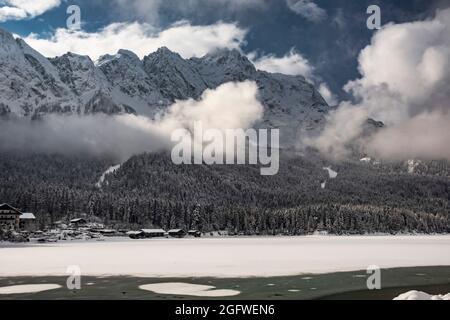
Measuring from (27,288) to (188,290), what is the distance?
13.9 m

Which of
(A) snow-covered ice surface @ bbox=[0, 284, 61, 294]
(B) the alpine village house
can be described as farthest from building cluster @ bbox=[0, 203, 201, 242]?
(A) snow-covered ice surface @ bbox=[0, 284, 61, 294]

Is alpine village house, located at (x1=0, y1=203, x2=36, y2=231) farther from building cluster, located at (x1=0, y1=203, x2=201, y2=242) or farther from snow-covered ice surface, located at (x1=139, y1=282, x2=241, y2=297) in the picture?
snow-covered ice surface, located at (x1=139, y1=282, x2=241, y2=297)

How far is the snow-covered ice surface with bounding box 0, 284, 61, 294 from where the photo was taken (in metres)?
40.3

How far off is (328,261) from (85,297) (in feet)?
132

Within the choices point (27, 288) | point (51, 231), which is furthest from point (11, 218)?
point (27, 288)

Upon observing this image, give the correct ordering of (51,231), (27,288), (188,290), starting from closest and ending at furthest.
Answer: (188,290)
(27,288)
(51,231)

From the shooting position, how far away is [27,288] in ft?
138

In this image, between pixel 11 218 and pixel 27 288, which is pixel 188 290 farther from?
pixel 11 218

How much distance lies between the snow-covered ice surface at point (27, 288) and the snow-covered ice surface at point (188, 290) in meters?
7.92

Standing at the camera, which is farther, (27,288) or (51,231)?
(51,231)

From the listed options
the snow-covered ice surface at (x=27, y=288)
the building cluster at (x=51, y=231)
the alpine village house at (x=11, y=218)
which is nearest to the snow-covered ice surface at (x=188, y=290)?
the snow-covered ice surface at (x=27, y=288)
